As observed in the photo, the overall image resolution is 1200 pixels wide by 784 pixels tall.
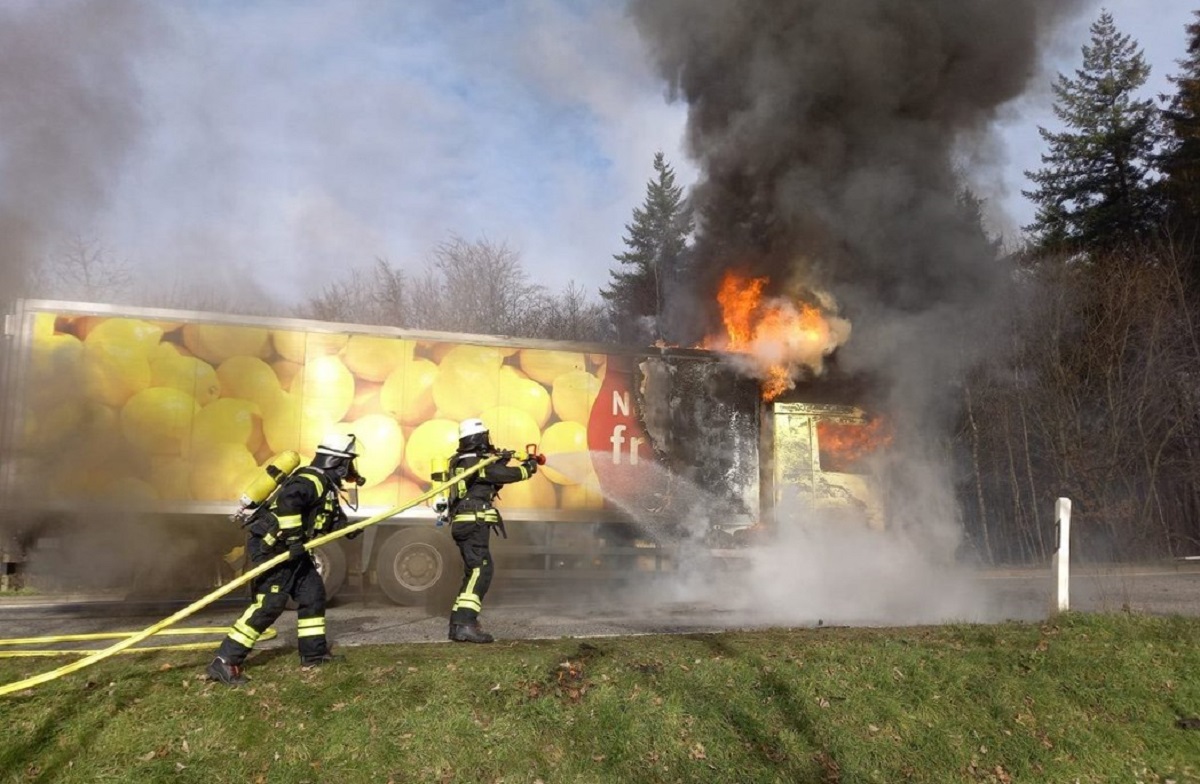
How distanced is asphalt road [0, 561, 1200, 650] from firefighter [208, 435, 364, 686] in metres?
1.30

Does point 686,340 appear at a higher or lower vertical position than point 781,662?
higher

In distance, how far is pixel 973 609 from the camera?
8961 millimetres

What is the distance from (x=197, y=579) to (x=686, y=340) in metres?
7.63

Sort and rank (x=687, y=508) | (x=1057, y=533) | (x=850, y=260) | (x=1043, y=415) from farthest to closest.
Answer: (x=1043, y=415) → (x=850, y=260) → (x=687, y=508) → (x=1057, y=533)

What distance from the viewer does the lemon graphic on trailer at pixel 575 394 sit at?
1003 cm

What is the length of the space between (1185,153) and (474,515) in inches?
1047

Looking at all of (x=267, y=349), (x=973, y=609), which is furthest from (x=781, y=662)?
(x=267, y=349)

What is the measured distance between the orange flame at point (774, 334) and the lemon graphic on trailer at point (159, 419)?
6893mm

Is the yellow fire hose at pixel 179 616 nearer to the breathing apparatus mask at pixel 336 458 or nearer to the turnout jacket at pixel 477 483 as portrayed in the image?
the turnout jacket at pixel 477 483

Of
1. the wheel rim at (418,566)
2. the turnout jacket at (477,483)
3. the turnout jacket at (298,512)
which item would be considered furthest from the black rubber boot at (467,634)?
the wheel rim at (418,566)

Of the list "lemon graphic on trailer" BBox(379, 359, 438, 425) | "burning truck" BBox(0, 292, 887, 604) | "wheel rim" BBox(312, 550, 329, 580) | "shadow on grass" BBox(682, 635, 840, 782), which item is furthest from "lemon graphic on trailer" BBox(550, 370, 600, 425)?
"shadow on grass" BBox(682, 635, 840, 782)

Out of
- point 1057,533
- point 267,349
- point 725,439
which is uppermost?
point 267,349

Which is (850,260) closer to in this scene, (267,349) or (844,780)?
(267,349)

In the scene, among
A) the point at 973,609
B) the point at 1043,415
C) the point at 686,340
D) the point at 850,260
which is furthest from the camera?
the point at 1043,415
